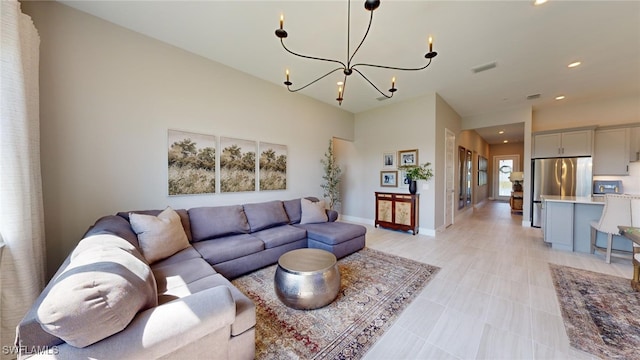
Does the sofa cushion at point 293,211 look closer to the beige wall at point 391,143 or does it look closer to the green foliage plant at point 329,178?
the green foliage plant at point 329,178

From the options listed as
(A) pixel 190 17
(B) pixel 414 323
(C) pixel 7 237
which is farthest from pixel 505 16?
(C) pixel 7 237

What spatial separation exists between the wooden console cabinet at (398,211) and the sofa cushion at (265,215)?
8.25 feet

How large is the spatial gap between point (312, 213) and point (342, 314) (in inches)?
81.7

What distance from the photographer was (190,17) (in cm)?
253

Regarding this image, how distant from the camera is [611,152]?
4.89 meters

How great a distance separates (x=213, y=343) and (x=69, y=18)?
11.9 feet

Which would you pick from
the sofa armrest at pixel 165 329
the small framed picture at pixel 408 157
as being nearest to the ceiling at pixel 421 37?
the small framed picture at pixel 408 157

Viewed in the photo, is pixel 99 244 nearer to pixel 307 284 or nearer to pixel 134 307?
pixel 134 307

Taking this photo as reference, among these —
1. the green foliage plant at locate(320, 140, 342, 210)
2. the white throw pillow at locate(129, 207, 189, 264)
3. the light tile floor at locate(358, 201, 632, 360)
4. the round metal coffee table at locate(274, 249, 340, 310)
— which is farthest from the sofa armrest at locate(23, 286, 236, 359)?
the green foliage plant at locate(320, 140, 342, 210)

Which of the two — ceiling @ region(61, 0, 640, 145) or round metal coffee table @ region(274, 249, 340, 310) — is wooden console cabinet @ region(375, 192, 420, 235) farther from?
round metal coffee table @ region(274, 249, 340, 310)

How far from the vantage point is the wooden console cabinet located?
15.6ft

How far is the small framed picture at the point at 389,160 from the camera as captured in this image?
5.35 metres

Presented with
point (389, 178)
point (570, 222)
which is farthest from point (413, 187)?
point (570, 222)

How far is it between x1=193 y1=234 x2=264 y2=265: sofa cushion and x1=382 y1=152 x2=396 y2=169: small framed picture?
3.76 m
